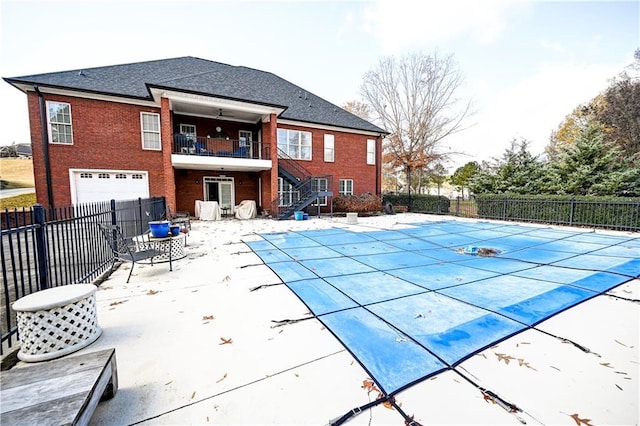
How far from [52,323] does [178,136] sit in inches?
538

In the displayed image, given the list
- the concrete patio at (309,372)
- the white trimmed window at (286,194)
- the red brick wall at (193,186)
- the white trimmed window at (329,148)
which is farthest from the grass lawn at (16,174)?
the concrete patio at (309,372)

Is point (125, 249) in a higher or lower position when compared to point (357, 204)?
lower

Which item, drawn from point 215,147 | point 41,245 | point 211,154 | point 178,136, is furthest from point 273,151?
point 41,245

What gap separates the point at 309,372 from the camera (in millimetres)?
2295

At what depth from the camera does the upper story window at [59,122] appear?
11.9 metres

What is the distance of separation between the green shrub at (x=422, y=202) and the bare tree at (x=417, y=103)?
2.37m

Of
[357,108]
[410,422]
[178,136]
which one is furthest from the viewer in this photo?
[357,108]

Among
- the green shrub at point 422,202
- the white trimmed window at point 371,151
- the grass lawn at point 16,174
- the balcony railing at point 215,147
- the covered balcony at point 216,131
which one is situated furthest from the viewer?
the grass lawn at point 16,174

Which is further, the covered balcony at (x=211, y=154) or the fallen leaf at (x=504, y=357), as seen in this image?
the covered balcony at (x=211, y=154)

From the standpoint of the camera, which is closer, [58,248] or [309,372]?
[309,372]

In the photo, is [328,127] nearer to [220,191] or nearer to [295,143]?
[295,143]

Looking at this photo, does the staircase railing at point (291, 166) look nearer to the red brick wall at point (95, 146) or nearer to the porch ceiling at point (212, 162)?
the porch ceiling at point (212, 162)

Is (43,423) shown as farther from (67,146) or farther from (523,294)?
(67,146)

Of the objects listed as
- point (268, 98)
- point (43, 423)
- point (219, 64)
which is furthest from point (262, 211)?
point (43, 423)
